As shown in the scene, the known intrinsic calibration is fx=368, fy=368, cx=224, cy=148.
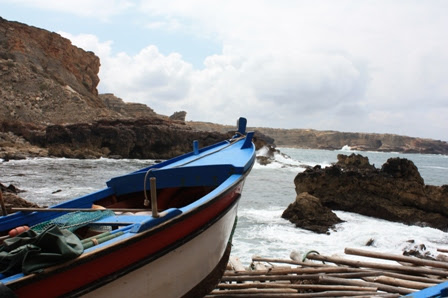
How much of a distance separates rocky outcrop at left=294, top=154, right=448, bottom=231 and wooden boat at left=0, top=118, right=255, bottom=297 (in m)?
10.1

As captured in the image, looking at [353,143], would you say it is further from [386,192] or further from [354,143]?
[386,192]

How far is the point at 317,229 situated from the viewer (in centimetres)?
1063

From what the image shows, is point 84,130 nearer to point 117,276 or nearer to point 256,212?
point 256,212

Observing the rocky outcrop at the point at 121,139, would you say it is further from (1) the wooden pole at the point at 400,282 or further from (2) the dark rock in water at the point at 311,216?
(1) the wooden pole at the point at 400,282

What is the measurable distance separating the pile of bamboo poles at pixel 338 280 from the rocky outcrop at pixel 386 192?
26.4ft

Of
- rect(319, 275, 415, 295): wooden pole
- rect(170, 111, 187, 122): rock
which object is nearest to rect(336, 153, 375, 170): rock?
rect(319, 275, 415, 295): wooden pole

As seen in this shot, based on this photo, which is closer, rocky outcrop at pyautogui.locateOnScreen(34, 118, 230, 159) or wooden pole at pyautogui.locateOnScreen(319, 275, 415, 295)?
wooden pole at pyautogui.locateOnScreen(319, 275, 415, 295)

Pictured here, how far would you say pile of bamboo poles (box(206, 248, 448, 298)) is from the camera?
4.14m

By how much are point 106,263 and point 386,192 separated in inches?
511

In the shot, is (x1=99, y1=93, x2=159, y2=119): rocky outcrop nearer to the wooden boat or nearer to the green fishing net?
the wooden boat

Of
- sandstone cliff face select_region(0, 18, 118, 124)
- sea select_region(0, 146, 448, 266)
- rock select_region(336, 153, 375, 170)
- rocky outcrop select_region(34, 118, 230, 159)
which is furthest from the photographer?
sandstone cliff face select_region(0, 18, 118, 124)

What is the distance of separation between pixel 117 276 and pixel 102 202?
245cm

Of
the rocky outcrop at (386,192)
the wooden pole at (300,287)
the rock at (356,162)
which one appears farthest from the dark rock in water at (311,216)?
the rock at (356,162)

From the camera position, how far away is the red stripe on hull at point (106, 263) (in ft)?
6.03
